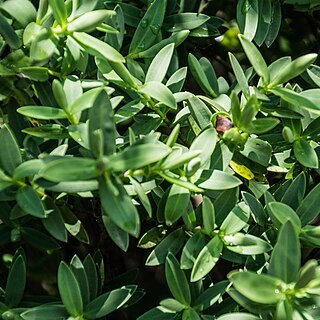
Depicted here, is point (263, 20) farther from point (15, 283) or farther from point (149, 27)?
point (15, 283)

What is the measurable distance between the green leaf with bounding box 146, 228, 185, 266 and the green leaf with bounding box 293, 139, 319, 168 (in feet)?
0.61

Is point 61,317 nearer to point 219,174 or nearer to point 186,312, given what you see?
point 186,312

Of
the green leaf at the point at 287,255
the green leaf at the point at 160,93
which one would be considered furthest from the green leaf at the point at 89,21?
the green leaf at the point at 287,255

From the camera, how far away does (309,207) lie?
2.74 ft

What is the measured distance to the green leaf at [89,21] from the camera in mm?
774

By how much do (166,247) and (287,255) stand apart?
7.7 inches

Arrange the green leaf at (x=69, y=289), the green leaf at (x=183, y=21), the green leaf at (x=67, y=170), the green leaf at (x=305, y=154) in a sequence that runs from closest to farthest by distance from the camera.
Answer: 1. the green leaf at (x=67, y=170)
2. the green leaf at (x=69, y=289)
3. the green leaf at (x=305, y=154)
4. the green leaf at (x=183, y=21)

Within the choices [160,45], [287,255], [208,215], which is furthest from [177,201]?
[160,45]

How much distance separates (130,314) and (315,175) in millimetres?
417

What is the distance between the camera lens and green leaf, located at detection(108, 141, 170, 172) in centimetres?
66

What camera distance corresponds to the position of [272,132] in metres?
0.94

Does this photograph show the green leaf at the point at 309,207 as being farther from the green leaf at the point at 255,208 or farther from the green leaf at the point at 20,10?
the green leaf at the point at 20,10

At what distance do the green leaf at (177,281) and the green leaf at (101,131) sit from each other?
0.19m

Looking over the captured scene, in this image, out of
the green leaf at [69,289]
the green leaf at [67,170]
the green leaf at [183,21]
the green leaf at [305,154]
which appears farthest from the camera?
the green leaf at [183,21]
